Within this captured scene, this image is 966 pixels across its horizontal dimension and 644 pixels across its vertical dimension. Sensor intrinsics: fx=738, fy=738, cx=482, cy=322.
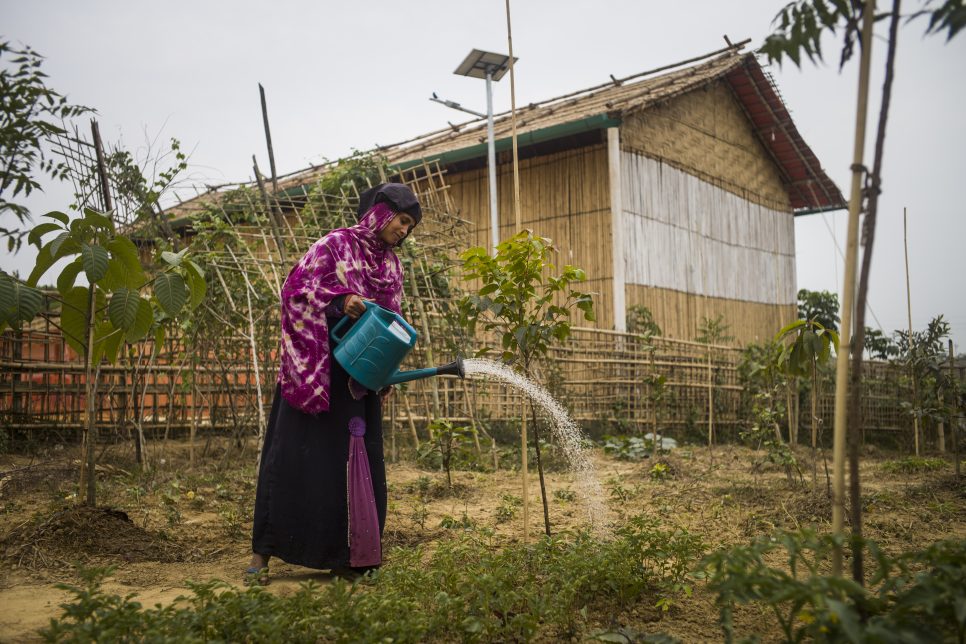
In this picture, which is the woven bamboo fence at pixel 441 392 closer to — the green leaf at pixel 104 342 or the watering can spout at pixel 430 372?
the green leaf at pixel 104 342

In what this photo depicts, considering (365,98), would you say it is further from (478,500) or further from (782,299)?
(782,299)

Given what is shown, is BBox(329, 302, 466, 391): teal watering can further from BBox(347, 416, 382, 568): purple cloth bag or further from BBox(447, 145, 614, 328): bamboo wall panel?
BBox(447, 145, 614, 328): bamboo wall panel

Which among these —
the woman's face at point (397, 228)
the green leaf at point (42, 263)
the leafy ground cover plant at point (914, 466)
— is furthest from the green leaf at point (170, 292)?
the leafy ground cover plant at point (914, 466)

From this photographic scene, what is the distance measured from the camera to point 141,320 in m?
3.17

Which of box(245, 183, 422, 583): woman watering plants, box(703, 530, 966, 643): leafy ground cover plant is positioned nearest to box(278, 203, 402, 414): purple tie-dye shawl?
box(245, 183, 422, 583): woman watering plants

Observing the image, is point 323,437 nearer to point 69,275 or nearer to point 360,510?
point 360,510

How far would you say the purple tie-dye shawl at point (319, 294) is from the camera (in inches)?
117

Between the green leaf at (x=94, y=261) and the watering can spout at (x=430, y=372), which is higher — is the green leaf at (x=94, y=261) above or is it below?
above

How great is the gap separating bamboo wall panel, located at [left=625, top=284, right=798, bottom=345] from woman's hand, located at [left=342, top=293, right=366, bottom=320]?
260 inches

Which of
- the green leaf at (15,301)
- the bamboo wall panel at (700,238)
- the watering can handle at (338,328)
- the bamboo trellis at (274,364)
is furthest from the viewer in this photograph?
the bamboo wall panel at (700,238)

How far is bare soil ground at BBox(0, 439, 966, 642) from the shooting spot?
110 inches

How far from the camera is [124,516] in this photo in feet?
11.9

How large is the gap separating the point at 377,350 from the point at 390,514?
5.35 feet

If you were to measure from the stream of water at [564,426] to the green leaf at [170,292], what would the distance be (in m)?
1.28
